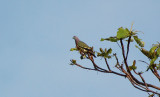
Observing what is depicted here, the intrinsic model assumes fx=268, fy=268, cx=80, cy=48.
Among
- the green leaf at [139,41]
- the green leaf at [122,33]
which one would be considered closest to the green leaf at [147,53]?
the green leaf at [139,41]

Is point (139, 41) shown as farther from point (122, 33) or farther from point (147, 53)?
point (122, 33)

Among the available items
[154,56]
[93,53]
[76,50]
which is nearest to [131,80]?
[154,56]

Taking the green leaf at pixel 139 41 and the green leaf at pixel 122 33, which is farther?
the green leaf at pixel 139 41

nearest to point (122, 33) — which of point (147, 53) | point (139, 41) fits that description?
point (139, 41)

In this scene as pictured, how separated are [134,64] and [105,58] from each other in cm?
61

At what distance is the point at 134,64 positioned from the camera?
534 cm

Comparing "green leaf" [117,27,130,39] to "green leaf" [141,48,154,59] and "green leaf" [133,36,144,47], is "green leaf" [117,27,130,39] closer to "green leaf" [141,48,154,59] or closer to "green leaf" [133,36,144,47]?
"green leaf" [133,36,144,47]

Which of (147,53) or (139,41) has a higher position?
(139,41)

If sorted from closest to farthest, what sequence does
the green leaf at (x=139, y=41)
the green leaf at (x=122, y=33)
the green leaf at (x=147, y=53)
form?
1. the green leaf at (x=122, y=33)
2. the green leaf at (x=139, y=41)
3. the green leaf at (x=147, y=53)

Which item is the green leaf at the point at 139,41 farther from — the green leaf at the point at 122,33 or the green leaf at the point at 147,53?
the green leaf at the point at 122,33

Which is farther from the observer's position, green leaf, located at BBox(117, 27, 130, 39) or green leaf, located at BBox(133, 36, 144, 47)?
green leaf, located at BBox(133, 36, 144, 47)

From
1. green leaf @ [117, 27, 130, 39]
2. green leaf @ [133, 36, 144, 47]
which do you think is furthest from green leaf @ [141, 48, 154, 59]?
green leaf @ [117, 27, 130, 39]

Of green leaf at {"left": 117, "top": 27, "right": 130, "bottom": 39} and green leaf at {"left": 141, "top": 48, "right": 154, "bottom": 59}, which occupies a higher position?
green leaf at {"left": 117, "top": 27, "right": 130, "bottom": 39}

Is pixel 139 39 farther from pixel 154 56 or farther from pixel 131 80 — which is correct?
pixel 131 80
